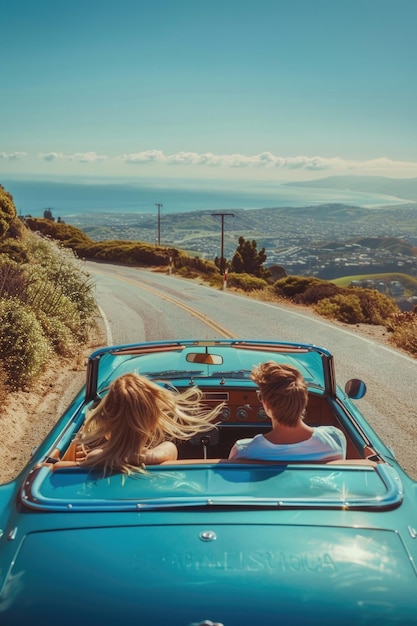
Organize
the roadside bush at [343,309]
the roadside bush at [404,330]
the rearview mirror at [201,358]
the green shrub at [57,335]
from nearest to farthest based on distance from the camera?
the rearview mirror at [201,358] → the green shrub at [57,335] → the roadside bush at [404,330] → the roadside bush at [343,309]

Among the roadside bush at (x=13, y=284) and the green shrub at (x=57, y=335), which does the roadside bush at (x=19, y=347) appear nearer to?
the roadside bush at (x=13, y=284)

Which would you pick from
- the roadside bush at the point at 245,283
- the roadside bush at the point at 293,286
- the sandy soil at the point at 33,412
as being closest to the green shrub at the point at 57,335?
the sandy soil at the point at 33,412

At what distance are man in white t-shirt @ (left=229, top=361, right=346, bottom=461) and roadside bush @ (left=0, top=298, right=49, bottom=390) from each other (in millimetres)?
7126

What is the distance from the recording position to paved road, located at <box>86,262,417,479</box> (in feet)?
30.4

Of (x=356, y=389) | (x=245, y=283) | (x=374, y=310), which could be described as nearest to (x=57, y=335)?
(x=356, y=389)

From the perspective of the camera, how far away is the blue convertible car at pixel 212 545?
212 cm

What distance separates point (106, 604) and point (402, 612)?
1.07m

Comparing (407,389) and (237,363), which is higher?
(237,363)

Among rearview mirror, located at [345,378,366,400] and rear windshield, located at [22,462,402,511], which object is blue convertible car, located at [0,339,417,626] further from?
rearview mirror, located at [345,378,366,400]

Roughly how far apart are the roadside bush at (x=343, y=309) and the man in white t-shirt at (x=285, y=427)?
17364 millimetres

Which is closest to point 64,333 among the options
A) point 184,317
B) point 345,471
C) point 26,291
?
point 26,291

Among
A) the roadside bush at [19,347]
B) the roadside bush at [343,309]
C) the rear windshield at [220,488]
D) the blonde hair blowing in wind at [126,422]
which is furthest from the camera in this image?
the roadside bush at [343,309]

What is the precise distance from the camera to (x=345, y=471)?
3043 millimetres

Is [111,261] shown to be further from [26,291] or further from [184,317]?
[26,291]
